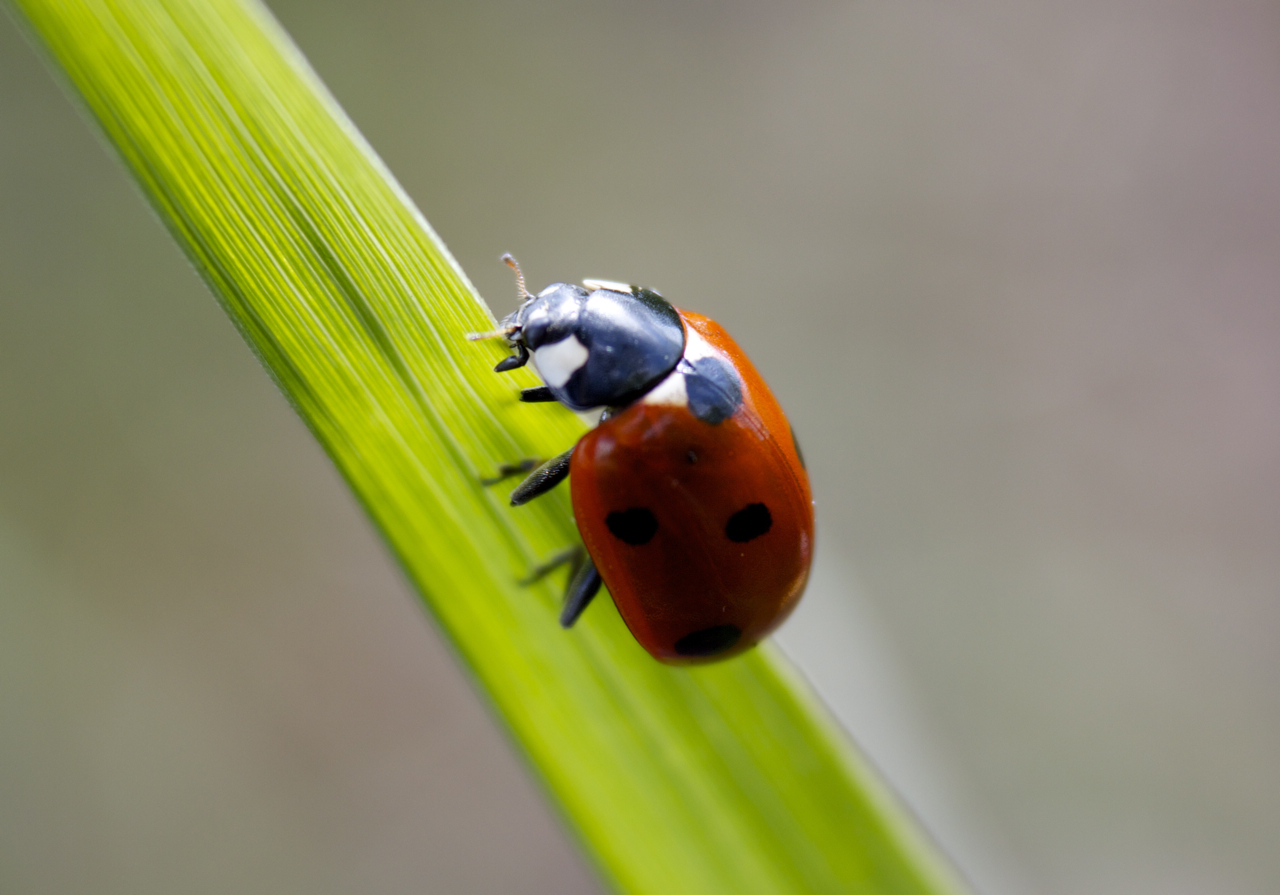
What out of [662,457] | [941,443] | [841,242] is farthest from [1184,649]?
[662,457]

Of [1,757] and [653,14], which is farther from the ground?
[653,14]

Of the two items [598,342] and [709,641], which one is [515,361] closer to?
[598,342]

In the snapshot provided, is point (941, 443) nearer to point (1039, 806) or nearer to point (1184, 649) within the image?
point (1184, 649)

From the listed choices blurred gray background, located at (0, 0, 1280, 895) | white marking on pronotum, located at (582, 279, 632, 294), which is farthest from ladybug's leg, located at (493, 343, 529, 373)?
blurred gray background, located at (0, 0, 1280, 895)

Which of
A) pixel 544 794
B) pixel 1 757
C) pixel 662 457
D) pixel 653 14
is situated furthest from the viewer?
pixel 653 14

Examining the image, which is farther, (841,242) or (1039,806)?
(841,242)

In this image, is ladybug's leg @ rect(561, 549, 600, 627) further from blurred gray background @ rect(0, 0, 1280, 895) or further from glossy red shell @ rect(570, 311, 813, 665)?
blurred gray background @ rect(0, 0, 1280, 895)

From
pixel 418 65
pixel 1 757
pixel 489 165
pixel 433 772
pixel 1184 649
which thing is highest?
pixel 418 65
